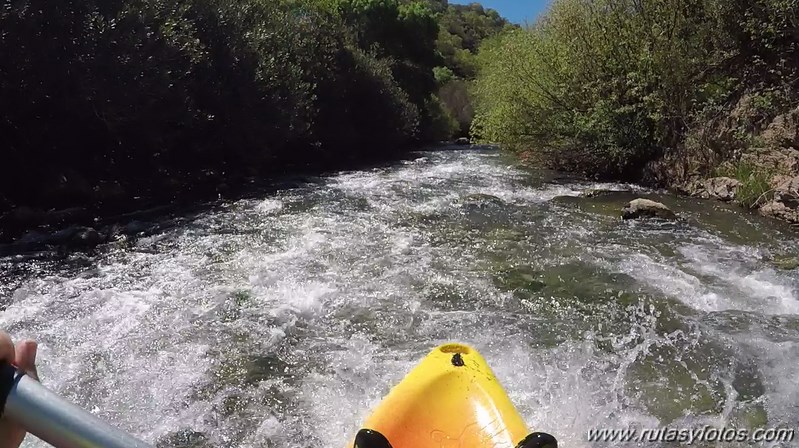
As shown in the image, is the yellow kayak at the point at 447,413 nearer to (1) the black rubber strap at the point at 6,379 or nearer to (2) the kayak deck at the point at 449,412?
(2) the kayak deck at the point at 449,412

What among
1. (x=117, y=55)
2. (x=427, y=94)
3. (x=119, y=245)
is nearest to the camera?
(x=119, y=245)

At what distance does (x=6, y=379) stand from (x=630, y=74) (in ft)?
46.7

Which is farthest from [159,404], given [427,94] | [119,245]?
[427,94]

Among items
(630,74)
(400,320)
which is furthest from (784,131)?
(400,320)

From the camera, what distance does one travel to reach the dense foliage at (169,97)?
1045 cm

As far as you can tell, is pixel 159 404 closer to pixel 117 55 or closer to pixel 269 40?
pixel 117 55

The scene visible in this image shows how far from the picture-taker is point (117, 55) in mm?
11086

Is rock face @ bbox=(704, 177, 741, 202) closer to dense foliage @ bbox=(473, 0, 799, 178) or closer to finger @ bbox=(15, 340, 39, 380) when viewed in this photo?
dense foliage @ bbox=(473, 0, 799, 178)

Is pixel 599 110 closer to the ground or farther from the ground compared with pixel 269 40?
closer to the ground

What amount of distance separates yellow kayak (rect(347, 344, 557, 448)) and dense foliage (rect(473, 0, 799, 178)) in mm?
10826

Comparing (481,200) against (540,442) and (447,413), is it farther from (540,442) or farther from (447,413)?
(540,442)

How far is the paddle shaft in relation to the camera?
0.97 m

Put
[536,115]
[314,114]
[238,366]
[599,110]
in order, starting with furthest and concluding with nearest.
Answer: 1. [314,114]
2. [536,115]
3. [599,110]
4. [238,366]

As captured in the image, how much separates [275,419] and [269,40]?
52.3 ft
